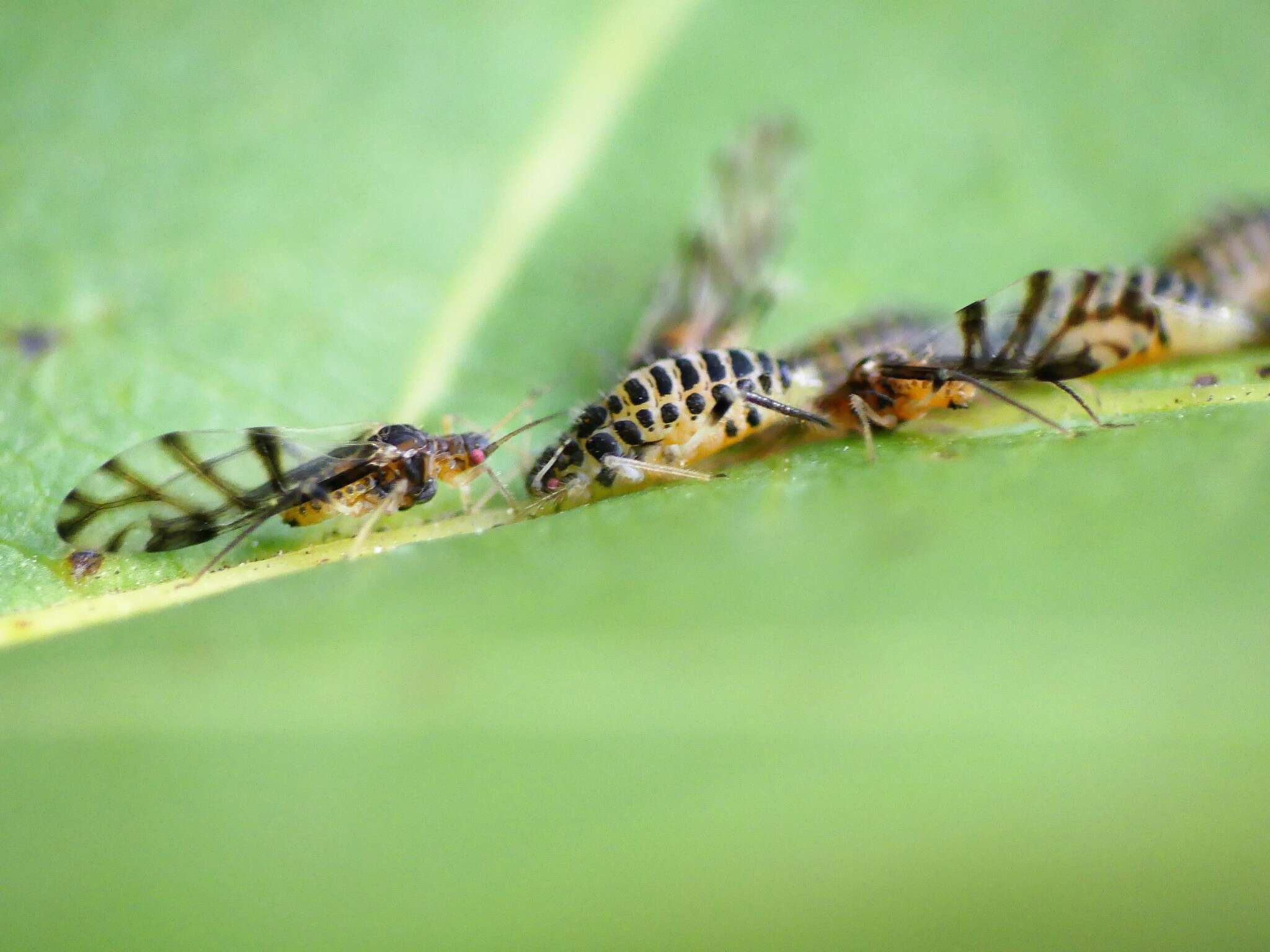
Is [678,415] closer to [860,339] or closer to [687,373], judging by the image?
[687,373]

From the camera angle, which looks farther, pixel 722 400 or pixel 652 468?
pixel 722 400

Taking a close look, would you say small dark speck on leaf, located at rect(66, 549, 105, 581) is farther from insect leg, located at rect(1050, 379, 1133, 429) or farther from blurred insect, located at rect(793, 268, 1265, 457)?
insect leg, located at rect(1050, 379, 1133, 429)

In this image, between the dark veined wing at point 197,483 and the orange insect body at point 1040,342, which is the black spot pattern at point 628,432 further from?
the dark veined wing at point 197,483

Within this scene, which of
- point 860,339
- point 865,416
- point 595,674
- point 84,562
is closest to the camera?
point 84,562

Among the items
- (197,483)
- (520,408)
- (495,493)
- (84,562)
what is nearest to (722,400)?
(520,408)

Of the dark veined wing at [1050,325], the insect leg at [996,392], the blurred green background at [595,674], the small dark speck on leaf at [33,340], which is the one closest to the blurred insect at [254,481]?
the blurred green background at [595,674]
